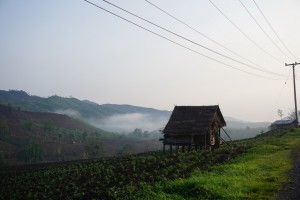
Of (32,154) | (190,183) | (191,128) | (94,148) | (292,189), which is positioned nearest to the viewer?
(292,189)

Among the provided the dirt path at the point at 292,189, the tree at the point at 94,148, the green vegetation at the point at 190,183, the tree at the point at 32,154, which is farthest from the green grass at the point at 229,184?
the tree at the point at 32,154

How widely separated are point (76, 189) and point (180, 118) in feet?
62.5

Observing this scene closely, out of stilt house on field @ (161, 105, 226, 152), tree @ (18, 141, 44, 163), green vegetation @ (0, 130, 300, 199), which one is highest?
stilt house on field @ (161, 105, 226, 152)

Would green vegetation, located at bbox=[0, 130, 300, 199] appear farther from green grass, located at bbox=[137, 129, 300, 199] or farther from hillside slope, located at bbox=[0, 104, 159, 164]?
hillside slope, located at bbox=[0, 104, 159, 164]

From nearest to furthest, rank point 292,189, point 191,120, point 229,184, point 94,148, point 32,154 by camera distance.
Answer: point 292,189, point 229,184, point 191,120, point 94,148, point 32,154

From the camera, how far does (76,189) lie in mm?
22125

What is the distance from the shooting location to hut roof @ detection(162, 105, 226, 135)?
3638cm

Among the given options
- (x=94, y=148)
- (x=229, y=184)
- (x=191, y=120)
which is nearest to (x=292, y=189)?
(x=229, y=184)

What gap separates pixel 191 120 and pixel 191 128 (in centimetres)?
139

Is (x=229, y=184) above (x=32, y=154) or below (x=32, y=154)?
above

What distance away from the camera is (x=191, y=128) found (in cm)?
3653

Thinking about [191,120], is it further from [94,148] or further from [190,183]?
[94,148]

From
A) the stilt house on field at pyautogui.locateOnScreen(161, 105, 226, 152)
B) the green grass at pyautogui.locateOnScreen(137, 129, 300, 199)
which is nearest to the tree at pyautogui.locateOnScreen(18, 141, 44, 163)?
the stilt house on field at pyautogui.locateOnScreen(161, 105, 226, 152)

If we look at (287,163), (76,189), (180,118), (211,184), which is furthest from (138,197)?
(180,118)
